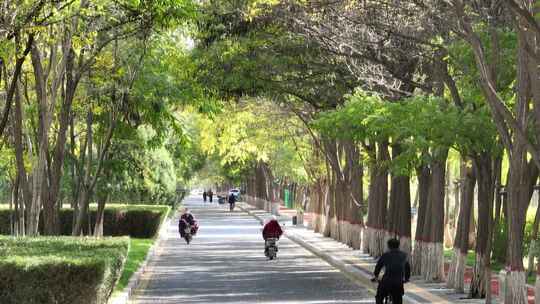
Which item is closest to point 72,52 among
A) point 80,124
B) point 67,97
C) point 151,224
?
point 67,97

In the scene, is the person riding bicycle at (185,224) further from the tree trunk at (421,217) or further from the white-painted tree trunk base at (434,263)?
the white-painted tree trunk base at (434,263)

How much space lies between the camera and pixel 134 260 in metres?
33.0

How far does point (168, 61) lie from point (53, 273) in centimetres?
1859

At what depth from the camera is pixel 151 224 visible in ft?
169

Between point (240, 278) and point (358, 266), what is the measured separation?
481 cm

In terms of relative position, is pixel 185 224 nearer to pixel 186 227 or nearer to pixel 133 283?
pixel 186 227

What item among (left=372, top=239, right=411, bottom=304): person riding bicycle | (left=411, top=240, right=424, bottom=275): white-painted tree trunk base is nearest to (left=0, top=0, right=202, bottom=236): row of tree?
(left=372, top=239, right=411, bottom=304): person riding bicycle

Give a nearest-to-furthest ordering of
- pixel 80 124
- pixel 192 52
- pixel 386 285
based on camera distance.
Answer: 1. pixel 386 285
2. pixel 192 52
3. pixel 80 124

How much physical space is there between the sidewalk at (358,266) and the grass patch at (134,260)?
5.32 m

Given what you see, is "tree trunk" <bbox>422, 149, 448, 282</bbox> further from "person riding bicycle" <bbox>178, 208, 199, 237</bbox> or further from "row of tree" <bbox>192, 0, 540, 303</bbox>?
"person riding bicycle" <bbox>178, 208, 199, 237</bbox>

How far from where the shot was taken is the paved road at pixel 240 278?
23.5m

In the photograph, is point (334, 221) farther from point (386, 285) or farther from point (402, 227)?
point (386, 285)

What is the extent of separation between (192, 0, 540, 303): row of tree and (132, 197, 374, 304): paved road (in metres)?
2.39

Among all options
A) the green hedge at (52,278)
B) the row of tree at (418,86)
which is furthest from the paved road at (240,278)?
the green hedge at (52,278)
